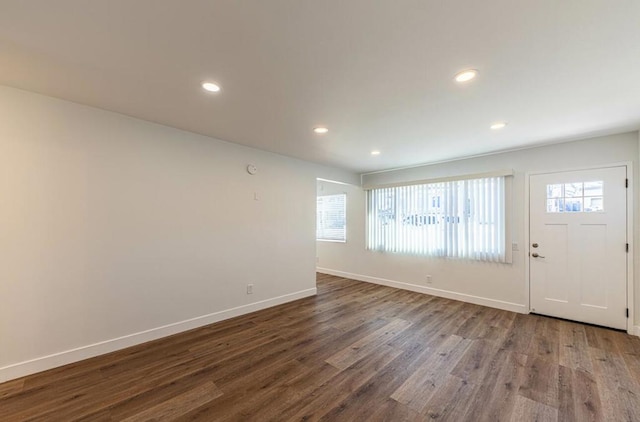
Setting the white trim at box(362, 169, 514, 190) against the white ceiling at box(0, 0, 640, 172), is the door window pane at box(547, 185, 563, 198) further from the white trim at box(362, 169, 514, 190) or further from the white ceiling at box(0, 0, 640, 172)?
the white ceiling at box(0, 0, 640, 172)

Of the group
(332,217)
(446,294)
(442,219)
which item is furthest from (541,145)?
(332,217)

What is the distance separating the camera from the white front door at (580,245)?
3.34 metres

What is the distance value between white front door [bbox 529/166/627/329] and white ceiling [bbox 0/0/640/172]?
872 millimetres

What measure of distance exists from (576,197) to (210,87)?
4.82 metres

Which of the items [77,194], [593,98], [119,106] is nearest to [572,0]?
[593,98]

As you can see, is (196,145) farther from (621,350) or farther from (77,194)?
(621,350)

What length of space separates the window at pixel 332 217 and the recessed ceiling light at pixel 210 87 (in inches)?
184

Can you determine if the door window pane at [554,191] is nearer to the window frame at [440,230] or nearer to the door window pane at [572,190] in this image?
the door window pane at [572,190]

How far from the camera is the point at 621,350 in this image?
2.81 meters

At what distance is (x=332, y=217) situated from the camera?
6977mm

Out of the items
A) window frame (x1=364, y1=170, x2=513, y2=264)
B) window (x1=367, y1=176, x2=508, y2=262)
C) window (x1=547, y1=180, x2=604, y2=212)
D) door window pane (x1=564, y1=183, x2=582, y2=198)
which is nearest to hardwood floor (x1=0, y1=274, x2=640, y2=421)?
window frame (x1=364, y1=170, x2=513, y2=264)

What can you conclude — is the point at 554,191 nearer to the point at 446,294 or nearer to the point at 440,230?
the point at 440,230

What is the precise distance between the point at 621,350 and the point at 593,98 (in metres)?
2.71

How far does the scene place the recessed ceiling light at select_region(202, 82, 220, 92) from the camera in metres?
2.17
